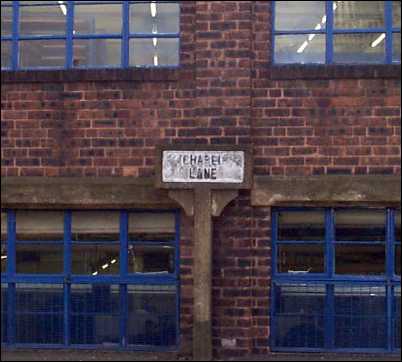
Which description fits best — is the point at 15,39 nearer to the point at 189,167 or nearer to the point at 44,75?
the point at 44,75

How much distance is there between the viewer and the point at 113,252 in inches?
296

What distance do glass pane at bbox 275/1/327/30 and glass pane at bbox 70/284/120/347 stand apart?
162 inches

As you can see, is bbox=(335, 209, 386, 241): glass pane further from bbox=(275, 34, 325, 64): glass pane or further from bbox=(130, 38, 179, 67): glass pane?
bbox=(130, 38, 179, 67): glass pane

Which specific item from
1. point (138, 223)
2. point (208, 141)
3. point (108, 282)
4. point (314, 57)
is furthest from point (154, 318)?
point (314, 57)

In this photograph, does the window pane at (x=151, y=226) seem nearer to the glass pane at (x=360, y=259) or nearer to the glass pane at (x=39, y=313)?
the glass pane at (x=39, y=313)

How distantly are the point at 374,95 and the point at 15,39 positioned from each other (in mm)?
4757

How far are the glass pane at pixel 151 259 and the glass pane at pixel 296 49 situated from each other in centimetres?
288

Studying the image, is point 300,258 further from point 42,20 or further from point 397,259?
point 42,20

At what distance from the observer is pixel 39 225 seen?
25.0 feet

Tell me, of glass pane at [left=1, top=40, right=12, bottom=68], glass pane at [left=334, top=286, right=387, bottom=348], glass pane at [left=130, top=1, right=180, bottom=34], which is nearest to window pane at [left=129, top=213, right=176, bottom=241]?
glass pane at [left=334, top=286, right=387, bottom=348]

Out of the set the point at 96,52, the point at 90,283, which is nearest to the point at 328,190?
the point at 90,283

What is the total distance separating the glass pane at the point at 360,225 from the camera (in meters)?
7.32

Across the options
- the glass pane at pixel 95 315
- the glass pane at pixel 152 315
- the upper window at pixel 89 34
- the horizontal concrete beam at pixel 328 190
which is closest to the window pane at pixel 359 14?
the horizontal concrete beam at pixel 328 190

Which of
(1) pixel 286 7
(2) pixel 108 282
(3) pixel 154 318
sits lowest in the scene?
(3) pixel 154 318
